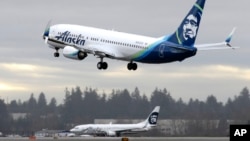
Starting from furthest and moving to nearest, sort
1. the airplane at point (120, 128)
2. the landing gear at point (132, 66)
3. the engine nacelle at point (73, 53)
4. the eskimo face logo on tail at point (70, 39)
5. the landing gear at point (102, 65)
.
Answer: the airplane at point (120, 128), the eskimo face logo on tail at point (70, 39), the landing gear at point (132, 66), the landing gear at point (102, 65), the engine nacelle at point (73, 53)

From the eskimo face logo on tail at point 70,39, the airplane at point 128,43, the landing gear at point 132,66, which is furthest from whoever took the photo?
the eskimo face logo on tail at point 70,39

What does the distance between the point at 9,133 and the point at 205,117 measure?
43.1m

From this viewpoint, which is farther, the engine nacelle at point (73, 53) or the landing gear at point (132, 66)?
the landing gear at point (132, 66)

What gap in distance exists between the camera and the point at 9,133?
193375 mm

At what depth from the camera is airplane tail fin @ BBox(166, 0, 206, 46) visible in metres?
114

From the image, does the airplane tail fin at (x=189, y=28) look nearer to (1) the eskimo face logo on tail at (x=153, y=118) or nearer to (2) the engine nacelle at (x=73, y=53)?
(2) the engine nacelle at (x=73, y=53)

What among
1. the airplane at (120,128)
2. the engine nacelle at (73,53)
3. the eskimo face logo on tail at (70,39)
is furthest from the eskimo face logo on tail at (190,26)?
the airplane at (120,128)

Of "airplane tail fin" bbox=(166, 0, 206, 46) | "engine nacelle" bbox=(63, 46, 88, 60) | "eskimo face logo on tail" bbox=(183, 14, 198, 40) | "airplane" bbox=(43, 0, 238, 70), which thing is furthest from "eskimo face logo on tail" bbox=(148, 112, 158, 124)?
"eskimo face logo on tail" bbox=(183, 14, 198, 40)

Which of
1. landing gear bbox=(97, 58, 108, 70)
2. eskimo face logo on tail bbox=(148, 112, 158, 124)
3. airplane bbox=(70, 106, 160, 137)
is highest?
landing gear bbox=(97, 58, 108, 70)

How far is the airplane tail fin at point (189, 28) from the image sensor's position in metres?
114

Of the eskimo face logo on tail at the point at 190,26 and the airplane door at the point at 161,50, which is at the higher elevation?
the eskimo face logo on tail at the point at 190,26

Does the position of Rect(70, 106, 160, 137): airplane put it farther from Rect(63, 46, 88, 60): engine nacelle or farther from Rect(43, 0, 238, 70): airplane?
Rect(63, 46, 88, 60): engine nacelle

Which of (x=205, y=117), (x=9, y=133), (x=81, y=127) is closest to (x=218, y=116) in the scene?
(x=205, y=117)

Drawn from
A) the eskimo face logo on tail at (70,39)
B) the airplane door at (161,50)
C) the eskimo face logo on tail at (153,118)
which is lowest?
the eskimo face logo on tail at (153,118)
